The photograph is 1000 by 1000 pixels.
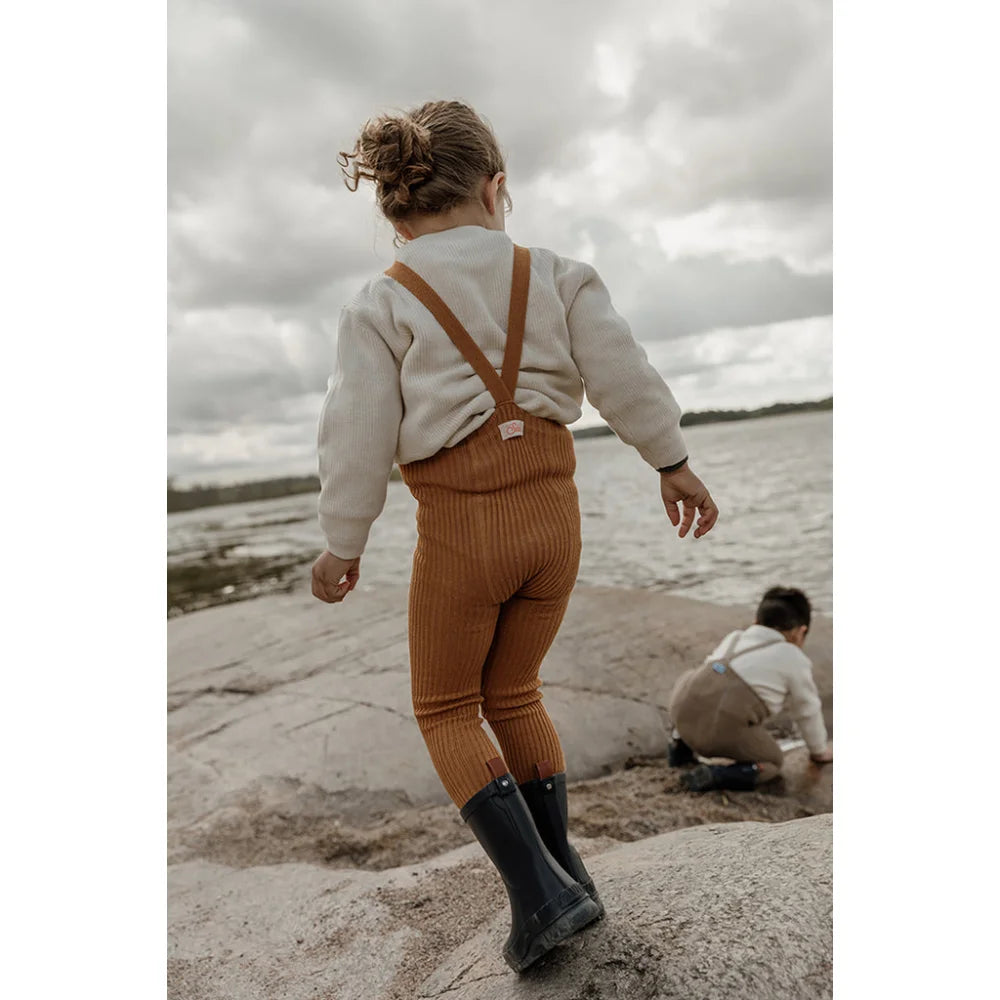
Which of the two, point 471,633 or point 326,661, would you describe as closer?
point 471,633

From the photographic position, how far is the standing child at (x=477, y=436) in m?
1.63

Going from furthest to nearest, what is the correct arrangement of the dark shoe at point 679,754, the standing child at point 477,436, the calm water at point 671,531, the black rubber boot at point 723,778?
the calm water at point 671,531, the dark shoe at point 679,754, the black rubber boot at point 723,778, the standing child at point 477,436

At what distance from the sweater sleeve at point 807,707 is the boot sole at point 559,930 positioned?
2.05 meters

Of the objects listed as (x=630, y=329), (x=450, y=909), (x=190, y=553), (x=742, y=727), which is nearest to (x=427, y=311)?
(x=630, y=329)

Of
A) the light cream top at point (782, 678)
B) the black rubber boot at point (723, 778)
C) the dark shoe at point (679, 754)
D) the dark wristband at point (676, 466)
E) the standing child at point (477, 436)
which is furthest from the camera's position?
the dark shoe at point (679, 754)

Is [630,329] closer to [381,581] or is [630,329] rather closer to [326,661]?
[326,661]

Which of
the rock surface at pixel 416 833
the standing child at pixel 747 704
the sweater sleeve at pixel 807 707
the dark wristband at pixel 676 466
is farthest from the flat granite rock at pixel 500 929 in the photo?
the sweater sleeve at pixel 807 707

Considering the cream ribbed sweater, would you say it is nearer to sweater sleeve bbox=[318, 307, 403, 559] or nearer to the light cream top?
sweater sleeve bbox=[318, 307, 403, 559]

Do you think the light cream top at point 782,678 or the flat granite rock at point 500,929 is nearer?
the flat granite rock at point 500,929

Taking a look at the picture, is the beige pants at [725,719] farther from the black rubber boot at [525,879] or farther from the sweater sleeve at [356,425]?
the sweater sleeve at [356,425]

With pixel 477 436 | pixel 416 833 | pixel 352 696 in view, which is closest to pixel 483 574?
pixel 477 436

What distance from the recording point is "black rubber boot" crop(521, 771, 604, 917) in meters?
1.71

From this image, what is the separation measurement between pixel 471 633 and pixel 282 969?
0.94 m
